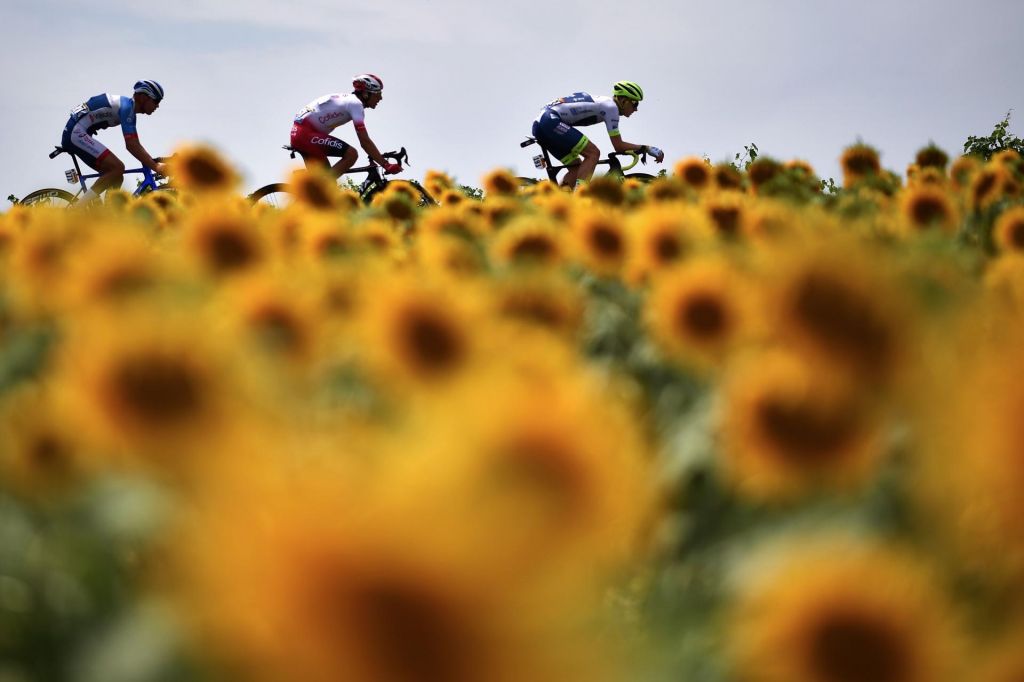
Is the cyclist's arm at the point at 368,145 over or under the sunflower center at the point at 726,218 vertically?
over

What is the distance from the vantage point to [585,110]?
1542 cm

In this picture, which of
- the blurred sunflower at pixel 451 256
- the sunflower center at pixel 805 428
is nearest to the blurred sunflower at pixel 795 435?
the sunflower center at pixel 805 428

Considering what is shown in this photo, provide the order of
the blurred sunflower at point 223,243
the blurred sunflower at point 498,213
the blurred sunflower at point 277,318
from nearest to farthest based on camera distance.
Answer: the blurred sunflower at point 277,318
the blurred sunflower at point 223,243
the blurred sunflower at point 498,213

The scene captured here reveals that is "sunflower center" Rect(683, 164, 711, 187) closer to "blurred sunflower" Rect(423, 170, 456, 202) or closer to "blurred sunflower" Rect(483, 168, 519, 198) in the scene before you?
"blurred sunflower" Rect(483, 168, 519, 198)

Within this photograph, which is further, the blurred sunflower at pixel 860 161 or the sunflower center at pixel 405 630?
the blurred sunflower at pixel 860 161

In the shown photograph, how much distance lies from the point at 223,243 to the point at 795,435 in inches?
52.5

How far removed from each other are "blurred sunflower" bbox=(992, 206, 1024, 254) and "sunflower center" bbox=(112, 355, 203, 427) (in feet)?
7.23

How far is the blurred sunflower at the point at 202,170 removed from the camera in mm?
3504

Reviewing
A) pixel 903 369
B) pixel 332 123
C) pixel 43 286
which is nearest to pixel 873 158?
pixel 903 369

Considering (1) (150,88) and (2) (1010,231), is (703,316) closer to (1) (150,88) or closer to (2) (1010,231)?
(2) (1010,231)

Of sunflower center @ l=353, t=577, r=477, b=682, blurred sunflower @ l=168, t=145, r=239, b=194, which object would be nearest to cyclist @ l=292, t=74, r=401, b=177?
blurred sunflower @ l=168, t=145, r=239, b=194

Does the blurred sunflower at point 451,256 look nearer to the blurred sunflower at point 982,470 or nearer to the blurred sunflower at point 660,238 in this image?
the blurred sunflower at point 660,238

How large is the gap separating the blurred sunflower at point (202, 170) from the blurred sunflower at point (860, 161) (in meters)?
2.86

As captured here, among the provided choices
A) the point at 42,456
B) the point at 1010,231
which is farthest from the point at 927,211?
the point at 42,456
